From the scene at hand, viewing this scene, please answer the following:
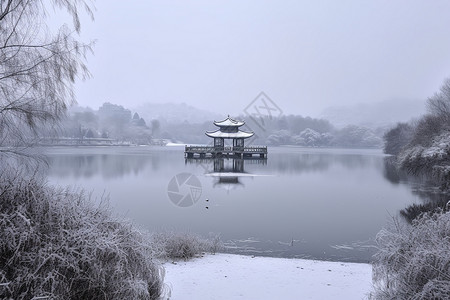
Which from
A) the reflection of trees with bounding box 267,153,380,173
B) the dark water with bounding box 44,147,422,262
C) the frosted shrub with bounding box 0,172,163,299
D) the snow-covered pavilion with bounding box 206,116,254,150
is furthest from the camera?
the snow-covered pavilion with bounding box 206,116,254,150

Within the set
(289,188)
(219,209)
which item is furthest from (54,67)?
(289,188)

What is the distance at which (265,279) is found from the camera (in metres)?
5.64

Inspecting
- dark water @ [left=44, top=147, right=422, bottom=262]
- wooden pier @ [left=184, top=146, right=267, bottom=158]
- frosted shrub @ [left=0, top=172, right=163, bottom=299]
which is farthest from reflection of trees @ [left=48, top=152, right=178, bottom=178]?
frosted shrub @ [left=0, top=172, right=163, bottom=299]

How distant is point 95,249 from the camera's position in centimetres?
315

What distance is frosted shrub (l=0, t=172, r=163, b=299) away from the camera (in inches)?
113

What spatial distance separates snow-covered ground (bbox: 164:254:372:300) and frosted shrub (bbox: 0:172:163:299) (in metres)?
1.46

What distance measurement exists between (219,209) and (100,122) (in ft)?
338

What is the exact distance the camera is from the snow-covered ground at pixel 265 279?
4.96m

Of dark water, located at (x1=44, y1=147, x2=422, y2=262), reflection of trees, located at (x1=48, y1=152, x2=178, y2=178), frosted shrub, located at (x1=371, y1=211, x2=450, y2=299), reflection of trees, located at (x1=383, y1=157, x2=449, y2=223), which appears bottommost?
dark water, located at (x1=44, y1=147, x2=422, y2=262)

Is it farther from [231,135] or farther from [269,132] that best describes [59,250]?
[269,132]

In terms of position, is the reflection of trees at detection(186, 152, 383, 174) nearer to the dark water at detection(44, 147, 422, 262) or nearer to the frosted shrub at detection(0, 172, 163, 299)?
the dark water at detection(44, 147, 422, 262)

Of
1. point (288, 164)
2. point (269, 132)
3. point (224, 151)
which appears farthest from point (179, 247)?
point (269, 132)

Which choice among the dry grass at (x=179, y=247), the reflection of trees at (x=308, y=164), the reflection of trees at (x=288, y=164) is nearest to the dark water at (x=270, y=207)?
the dry grass at (x=179, y=247)

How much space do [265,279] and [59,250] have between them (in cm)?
348
